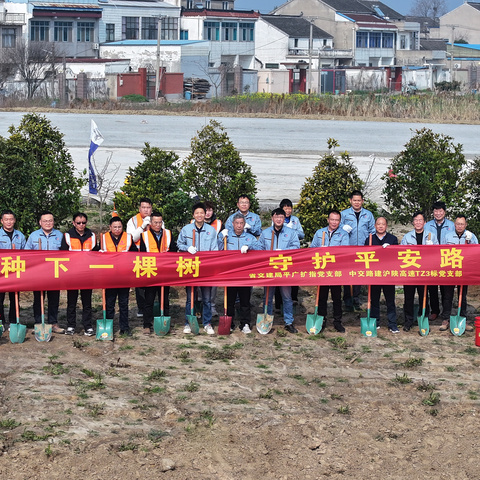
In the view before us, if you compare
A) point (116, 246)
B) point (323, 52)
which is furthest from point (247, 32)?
point (116, 246)

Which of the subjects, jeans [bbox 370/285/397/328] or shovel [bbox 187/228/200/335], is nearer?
shovel [bbox 187/228/200/335]

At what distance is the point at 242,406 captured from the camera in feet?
28.8

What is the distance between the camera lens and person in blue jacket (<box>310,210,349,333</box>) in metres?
11.3

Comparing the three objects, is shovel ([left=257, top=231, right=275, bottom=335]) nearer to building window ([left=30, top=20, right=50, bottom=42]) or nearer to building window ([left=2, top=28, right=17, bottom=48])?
building window ([left=2, top=28, right=17, bottom=48])

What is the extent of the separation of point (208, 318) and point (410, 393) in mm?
3038

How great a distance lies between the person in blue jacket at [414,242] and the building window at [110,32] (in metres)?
72.3

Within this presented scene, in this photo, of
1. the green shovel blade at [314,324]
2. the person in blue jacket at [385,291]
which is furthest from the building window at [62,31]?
the green shovel blade at [314,324]

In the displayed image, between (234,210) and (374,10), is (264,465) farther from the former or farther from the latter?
(374,10)

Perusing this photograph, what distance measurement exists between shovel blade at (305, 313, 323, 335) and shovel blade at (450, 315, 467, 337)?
5.52 feet

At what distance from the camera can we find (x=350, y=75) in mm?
74312

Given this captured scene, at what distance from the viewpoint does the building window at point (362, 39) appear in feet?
300

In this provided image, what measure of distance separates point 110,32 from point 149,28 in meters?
4.10

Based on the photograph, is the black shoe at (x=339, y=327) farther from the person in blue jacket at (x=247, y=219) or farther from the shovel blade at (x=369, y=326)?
the person in blue jacket at (x=247, y=219)

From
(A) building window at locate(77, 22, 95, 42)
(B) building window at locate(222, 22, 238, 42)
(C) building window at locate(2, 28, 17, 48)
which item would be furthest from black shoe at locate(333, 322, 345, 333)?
(B) building window at locate(222, 22, 238, 42)
